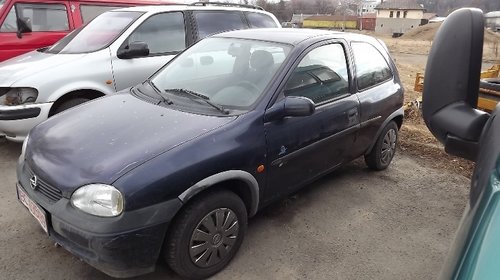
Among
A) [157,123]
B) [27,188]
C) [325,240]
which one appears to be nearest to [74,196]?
[27,188]

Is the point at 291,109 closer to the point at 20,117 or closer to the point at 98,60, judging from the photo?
the point at 98,60

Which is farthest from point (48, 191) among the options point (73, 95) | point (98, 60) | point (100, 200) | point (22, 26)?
point (22, 26)

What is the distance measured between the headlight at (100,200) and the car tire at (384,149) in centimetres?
295

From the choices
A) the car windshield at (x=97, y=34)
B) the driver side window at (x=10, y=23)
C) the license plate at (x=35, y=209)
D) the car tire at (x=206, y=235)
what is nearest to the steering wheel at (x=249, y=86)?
the car tire at (x=206, y=235)

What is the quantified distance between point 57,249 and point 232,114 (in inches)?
64.2

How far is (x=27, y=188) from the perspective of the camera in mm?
2611

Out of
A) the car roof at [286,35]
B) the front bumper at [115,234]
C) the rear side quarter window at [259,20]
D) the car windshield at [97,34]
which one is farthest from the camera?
the rear side quarter window at [259,20]

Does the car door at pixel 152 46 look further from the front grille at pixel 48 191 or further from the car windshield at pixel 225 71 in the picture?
the front grille at pixel 48 191

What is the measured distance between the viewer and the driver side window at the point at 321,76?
3.20 metres

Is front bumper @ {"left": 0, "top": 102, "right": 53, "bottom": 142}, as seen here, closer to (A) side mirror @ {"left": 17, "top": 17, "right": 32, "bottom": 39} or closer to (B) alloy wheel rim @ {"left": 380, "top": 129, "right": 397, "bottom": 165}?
(A) side mirror @ {"left": 17, "top": 17, "right": 32, "bottom": 39}

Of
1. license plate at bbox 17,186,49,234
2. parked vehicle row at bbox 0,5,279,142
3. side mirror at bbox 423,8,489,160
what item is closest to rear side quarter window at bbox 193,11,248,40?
parked vehicle row at bbox 0,5,279,142

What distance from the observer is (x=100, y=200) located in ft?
7.32

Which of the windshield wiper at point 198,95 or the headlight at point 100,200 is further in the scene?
Result: the windshield wiper at point 198,95

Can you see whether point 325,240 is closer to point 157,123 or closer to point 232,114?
point 232,114
